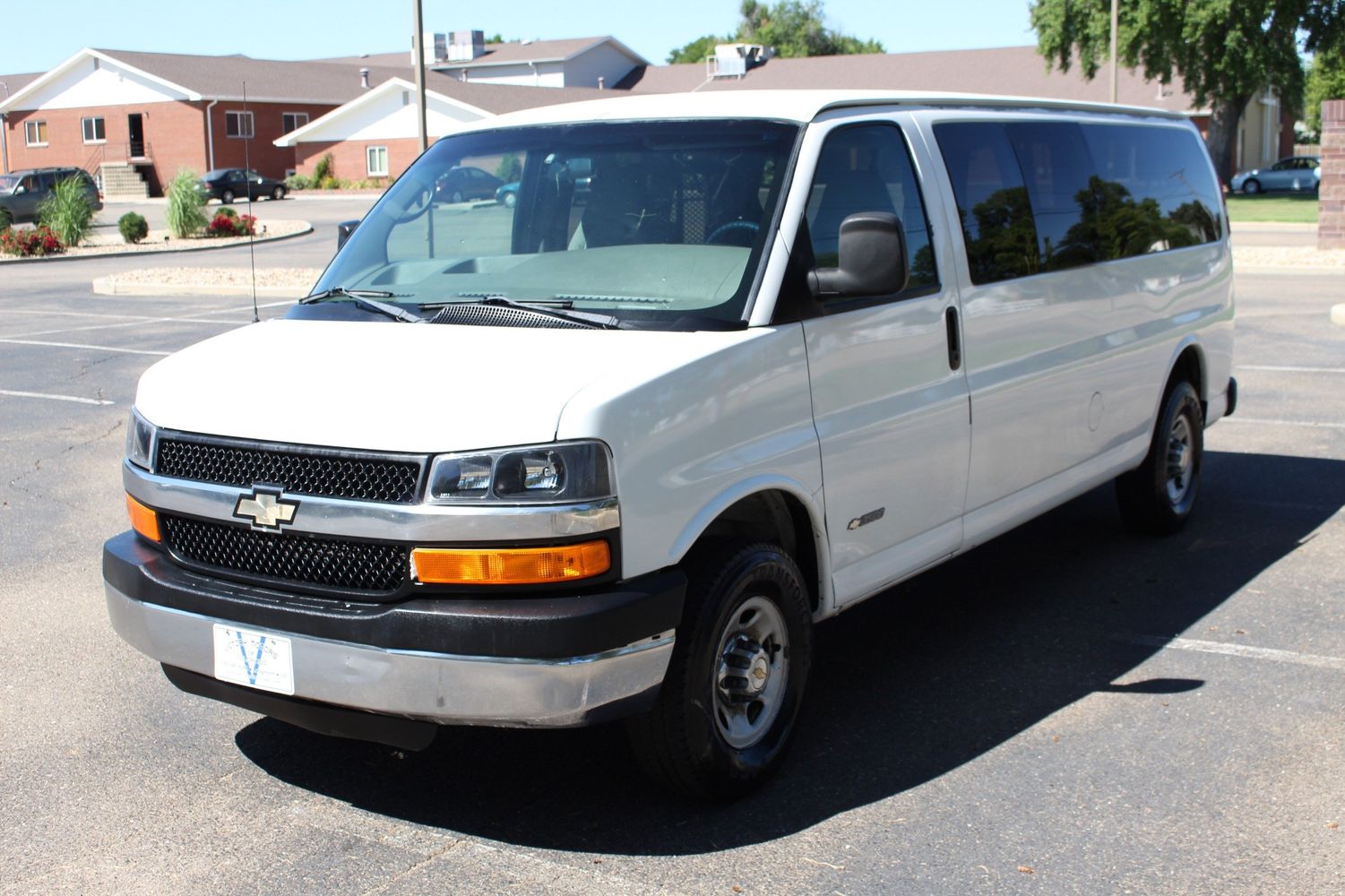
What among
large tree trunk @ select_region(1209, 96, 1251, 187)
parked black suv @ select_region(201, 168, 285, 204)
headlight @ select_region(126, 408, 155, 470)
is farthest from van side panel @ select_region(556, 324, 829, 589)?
parked black suv @ select_region(201, 168, 285, 204)

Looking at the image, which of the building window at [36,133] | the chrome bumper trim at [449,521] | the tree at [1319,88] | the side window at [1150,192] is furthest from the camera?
the tree at [1319,88]

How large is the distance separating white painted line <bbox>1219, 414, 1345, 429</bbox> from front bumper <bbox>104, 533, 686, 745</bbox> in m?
7.94

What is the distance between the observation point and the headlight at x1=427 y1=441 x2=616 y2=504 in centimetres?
385

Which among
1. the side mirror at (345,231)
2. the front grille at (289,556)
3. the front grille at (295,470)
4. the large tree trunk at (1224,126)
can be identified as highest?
the large tree trunk at (1224,126)

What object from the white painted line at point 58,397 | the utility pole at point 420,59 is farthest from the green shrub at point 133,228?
the white painted line at point 58,397

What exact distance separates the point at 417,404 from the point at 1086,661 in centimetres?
317

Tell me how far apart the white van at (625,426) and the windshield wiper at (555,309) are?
12 millimetres

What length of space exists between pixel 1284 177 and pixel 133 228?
44879 millimetres

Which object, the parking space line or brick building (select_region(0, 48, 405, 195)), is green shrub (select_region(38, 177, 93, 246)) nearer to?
the parking space line

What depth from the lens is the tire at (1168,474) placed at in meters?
7.58

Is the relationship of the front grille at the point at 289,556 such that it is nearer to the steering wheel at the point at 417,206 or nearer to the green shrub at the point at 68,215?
the steering wheel at the point at 417,206

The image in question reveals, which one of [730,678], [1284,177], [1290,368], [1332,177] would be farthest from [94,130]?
[730,678]

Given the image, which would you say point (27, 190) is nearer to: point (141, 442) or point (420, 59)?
point (420, 59)

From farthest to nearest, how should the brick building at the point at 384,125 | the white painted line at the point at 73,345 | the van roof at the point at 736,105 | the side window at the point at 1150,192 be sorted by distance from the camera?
the brick building at the point at 384,125
the white painted line at the point at 73,345
the side window at the point at 1150,192
the van roof at the point at 736,105
